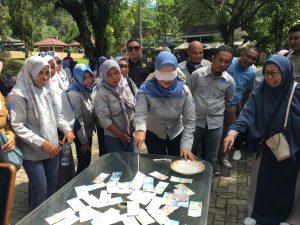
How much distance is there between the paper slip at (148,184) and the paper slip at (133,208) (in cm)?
22

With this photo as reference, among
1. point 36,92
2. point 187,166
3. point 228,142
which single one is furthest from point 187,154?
point 36,92

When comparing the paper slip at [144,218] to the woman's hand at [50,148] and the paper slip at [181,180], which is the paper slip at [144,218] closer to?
the paper slip at [181,180]

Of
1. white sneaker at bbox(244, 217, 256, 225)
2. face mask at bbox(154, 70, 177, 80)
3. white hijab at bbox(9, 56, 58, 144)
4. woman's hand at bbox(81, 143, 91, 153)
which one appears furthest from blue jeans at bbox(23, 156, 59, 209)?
white sneaker at bbox(244, 217, 256, 225)

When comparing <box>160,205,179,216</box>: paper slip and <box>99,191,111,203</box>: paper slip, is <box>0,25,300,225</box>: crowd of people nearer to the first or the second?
<box>99,191,111,203</box>: paper slip

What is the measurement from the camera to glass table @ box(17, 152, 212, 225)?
2.02 meters

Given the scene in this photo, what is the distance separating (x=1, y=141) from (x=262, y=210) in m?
2.66

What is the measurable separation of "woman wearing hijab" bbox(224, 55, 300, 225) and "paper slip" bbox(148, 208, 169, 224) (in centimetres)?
117

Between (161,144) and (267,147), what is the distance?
109 centimetres

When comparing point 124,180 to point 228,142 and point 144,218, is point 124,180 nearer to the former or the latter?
point 144,218

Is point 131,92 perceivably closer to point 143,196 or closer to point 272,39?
point 143,196

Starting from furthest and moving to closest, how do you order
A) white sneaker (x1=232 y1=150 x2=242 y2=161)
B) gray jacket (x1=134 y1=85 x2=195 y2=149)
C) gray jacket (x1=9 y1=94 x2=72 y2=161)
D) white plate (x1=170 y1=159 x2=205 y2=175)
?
white sneaker (x1=232 y1=150 x2=242 y2=161), gray jacket (x1=134 y1=85 x2=195 y2=149), gray jacket (x1=9 y1=94 x2=72 y2=161), white plate (x1=170 y1=159 x2=205 y2=175)

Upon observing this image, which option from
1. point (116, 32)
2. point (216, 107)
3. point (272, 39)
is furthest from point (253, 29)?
point (216, 107)

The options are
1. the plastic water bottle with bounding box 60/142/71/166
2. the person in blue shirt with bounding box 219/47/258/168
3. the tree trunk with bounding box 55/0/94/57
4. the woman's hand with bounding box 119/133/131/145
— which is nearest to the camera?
the plastic water bottle with bounding box 60/142/71/166

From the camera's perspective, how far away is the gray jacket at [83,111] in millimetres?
3564
